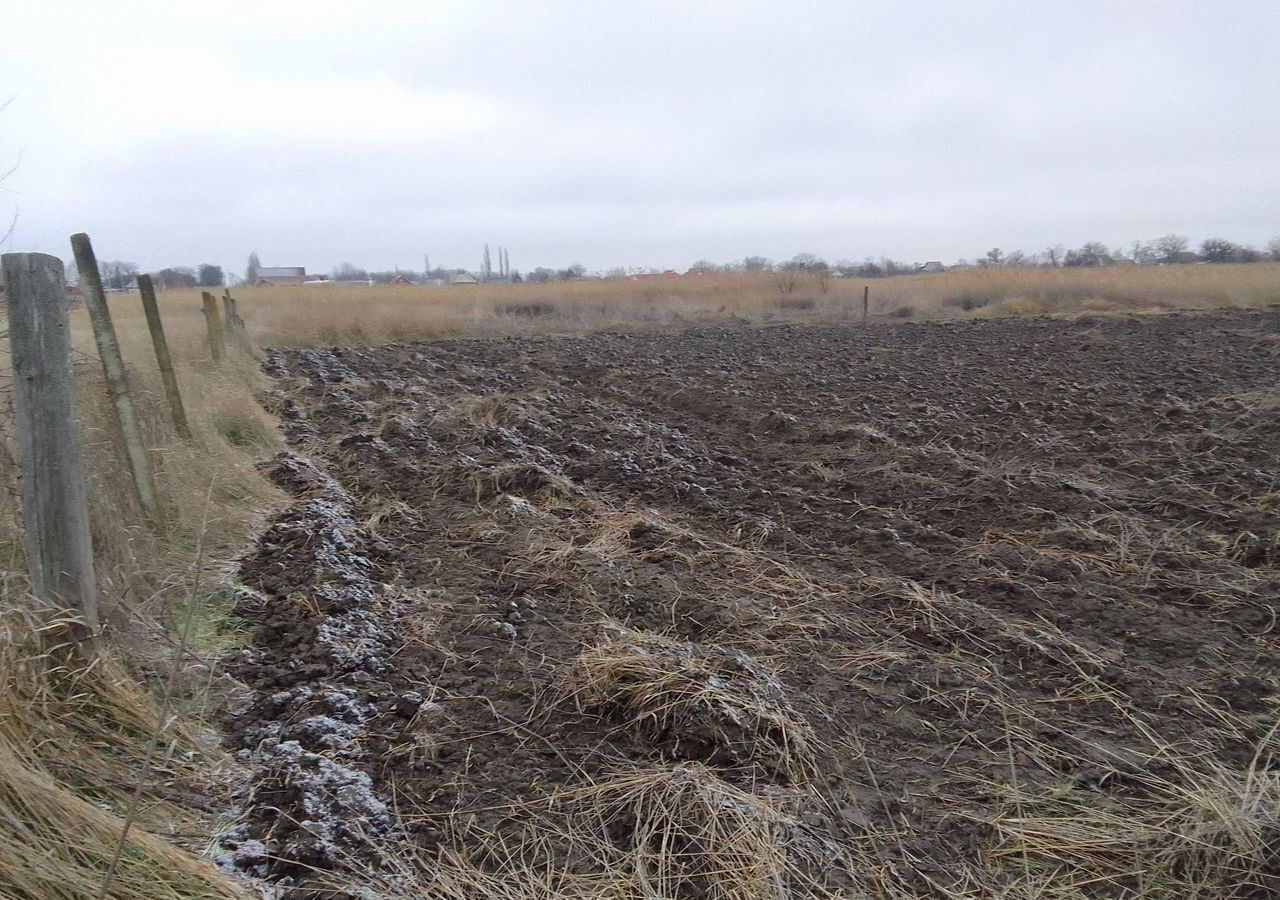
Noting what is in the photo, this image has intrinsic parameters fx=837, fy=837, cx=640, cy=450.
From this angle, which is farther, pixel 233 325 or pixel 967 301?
pixel 967 301

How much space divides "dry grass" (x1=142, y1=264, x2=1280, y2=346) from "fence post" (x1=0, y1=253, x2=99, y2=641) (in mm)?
22615

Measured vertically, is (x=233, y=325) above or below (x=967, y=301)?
above

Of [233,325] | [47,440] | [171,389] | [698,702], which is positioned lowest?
[698,702]

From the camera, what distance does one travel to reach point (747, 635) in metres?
3.94

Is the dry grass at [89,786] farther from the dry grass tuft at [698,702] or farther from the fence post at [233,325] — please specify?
the fence post at [233,325]

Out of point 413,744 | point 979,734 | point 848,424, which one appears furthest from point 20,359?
point 848,424

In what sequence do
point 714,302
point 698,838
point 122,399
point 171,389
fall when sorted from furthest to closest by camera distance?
point 714,302 < point 171,389 < point 122,399 < point 698,838

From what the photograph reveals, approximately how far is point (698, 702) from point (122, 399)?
4.11 metres

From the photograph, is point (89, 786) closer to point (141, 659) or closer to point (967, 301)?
point (141, 659)

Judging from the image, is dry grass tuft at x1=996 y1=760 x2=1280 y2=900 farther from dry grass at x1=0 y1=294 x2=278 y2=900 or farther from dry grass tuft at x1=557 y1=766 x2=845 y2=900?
dry grass at x1=0 y1=294 x2=278 y2=900

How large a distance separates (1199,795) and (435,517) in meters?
4.61

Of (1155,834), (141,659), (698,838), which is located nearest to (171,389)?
(141,659)

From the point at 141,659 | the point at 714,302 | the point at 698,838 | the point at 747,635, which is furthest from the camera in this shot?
the point at 714,302

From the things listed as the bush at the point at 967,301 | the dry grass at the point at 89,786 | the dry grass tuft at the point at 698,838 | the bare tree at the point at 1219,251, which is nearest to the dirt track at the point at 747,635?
the dry grass tuft at the point at 698,838
